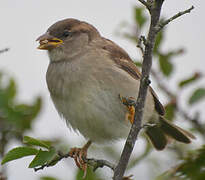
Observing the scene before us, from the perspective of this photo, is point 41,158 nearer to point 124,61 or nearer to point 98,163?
point 98,163

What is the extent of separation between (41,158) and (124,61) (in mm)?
2016

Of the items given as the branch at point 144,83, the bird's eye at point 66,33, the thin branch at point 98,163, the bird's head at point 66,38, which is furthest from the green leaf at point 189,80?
the branch at point 144,83

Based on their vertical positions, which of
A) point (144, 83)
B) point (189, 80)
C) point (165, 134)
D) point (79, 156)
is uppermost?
point (144, 83)

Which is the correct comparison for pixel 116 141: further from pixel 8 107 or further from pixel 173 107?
pixel 8 107

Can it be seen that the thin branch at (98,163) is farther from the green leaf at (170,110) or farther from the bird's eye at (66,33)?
the bird's eye at (66,33)

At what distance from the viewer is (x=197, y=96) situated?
414cm

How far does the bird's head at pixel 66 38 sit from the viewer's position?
13.9ft

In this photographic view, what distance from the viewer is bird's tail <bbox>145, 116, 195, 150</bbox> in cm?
454

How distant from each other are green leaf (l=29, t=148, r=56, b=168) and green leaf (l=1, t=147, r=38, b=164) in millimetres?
102

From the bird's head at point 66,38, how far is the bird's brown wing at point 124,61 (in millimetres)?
229

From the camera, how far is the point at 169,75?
4.22 m

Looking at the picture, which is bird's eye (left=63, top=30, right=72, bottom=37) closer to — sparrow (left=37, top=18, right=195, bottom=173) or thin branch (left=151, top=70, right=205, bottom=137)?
sparrow (left=37, top=18, right=195, bottom=173)

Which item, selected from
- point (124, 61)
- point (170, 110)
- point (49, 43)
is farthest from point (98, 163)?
point (49, 43)

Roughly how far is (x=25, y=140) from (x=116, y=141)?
1.93 metres
